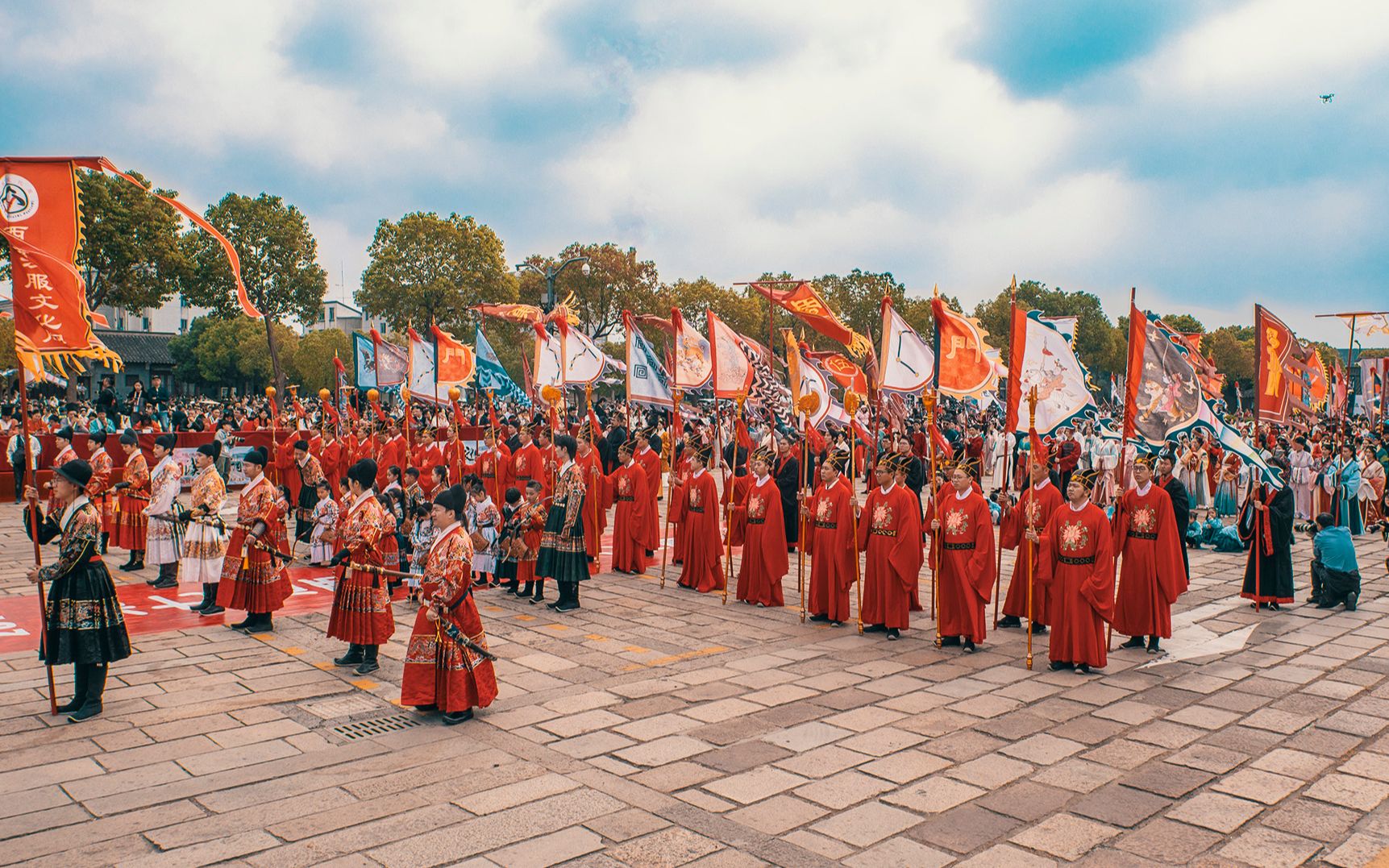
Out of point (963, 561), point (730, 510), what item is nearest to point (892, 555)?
point (963, 561)

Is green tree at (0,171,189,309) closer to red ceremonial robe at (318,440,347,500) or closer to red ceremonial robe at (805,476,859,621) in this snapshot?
red ceremonial robe at (318,440,347,500)

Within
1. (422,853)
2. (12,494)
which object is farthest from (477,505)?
(12,494)

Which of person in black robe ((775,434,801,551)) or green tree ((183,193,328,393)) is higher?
green tree ((183,193,328,393))

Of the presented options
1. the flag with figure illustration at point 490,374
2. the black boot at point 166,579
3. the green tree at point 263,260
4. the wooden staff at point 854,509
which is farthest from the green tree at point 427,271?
the wooden staff at point 854,509

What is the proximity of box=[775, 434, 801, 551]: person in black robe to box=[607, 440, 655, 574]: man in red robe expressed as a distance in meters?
2.38

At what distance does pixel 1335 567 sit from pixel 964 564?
5.26 m

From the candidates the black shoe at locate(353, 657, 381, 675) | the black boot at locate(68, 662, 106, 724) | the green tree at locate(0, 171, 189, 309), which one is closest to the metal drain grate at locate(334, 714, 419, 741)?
the black shoe at locate(353, 657, 381, 675)

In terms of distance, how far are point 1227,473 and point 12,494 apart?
25.2m

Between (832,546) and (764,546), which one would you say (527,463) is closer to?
(764,546)

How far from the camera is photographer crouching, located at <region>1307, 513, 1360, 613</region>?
11.3 metres

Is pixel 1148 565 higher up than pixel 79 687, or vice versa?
pixel 1148 565

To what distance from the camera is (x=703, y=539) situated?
1260 centimetres

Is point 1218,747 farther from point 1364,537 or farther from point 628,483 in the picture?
point 1364,537

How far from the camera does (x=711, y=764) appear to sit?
6309 millimetres
